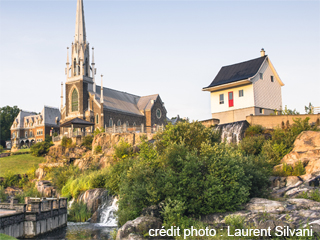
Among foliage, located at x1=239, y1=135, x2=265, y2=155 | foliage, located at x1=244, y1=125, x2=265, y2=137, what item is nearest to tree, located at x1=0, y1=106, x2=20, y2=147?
foliage, located at x1=244, y1=125, x2=265, y2=137

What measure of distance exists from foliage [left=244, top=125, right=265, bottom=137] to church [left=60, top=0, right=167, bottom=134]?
114 feet

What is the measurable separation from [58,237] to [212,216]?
1083 centimetres

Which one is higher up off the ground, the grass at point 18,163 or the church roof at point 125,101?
the church roof at point 125,101

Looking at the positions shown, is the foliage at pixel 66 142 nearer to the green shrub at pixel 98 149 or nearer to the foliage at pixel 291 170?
the green shrub at pixel 98 149

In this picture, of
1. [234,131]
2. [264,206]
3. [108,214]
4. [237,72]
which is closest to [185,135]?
[264,206]

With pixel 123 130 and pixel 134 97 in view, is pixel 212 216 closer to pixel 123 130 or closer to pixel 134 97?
pixel 123 130

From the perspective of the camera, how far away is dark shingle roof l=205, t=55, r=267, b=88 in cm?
3800

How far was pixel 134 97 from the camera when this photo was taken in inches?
3162

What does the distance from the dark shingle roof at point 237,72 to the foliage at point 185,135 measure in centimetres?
1660

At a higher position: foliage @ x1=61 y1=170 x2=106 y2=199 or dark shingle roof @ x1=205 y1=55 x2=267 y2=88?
dark shingle roof @ x1=205 y1=55 x2=267 y2=88

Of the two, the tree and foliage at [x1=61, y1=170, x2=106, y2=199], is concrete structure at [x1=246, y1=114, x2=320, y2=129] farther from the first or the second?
the tree

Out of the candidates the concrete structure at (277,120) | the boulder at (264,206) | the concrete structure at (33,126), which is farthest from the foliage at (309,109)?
the concrete structure at (33,126)

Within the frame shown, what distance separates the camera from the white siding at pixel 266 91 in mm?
37094

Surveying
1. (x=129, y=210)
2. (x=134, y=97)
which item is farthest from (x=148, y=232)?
(x=134, y=97)
